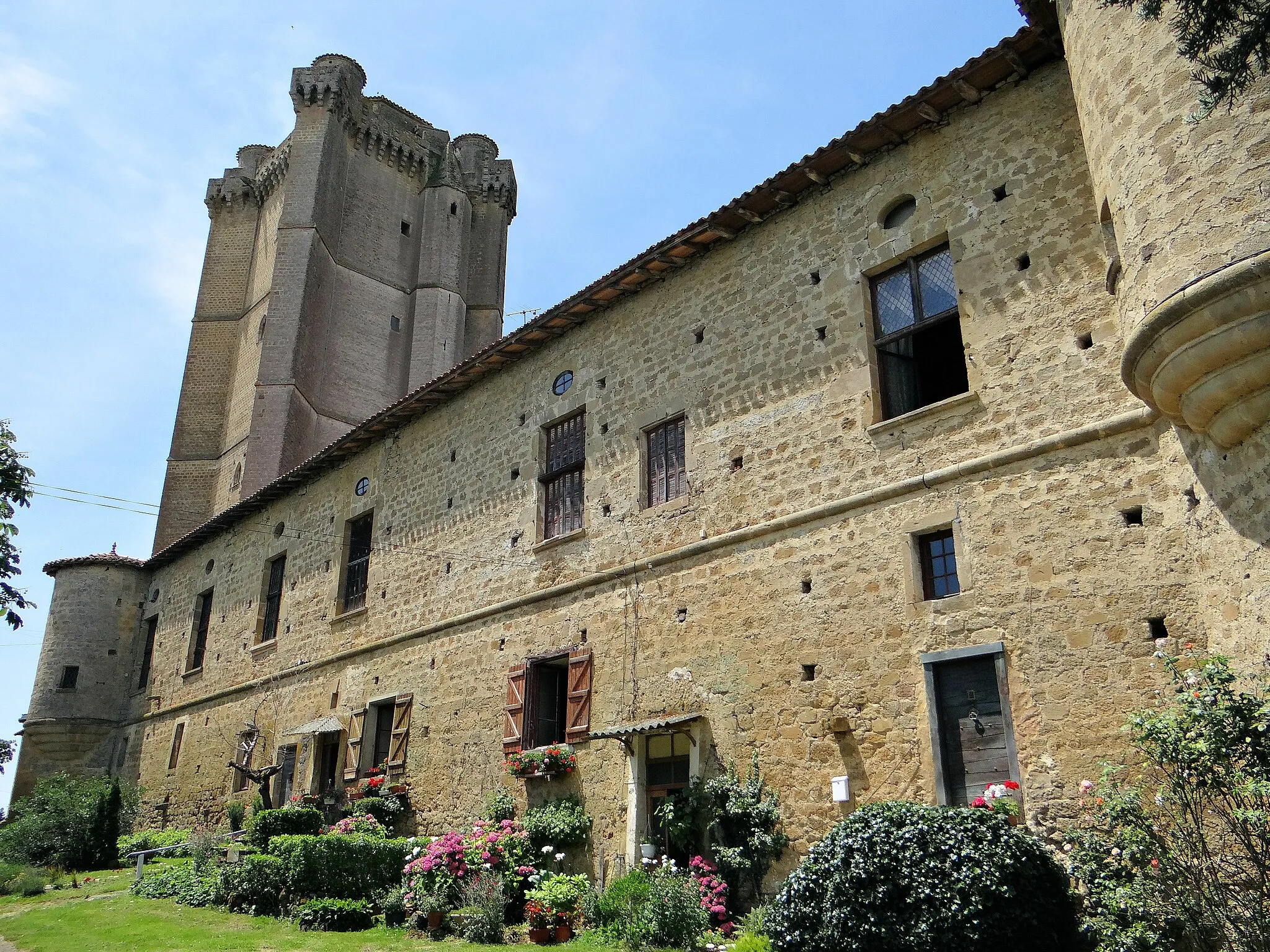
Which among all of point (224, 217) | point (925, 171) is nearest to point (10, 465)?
point (925, 171)

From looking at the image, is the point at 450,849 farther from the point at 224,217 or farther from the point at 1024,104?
the point at 224,217

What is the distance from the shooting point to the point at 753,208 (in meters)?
12.5

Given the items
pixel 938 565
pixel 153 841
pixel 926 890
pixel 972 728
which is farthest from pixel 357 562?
pixel 926 890

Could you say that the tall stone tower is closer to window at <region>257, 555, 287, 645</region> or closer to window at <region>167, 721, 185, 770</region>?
window at <region>167, 721, 185, 770</region>

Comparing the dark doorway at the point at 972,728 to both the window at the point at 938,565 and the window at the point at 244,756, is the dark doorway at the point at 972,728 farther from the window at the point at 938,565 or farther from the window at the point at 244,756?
the window at the point at 244,756

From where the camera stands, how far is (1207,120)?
745 cm

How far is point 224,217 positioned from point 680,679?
3661cm

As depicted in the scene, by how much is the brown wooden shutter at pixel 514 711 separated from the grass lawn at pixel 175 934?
9.38ft

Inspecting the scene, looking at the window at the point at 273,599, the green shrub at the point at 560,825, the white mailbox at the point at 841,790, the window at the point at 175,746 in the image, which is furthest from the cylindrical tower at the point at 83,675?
the white mailbox at the point at 841,790

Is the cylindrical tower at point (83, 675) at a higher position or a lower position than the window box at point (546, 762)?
higher

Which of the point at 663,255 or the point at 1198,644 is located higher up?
the point at 663,255

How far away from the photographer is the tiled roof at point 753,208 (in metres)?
10.1

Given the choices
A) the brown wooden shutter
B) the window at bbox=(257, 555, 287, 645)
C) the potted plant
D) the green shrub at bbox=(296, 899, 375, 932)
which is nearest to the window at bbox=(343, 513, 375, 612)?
the window at bbox=(257, 555, 287, 645)

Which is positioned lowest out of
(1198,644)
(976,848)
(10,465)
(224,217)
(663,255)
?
(976,848)
